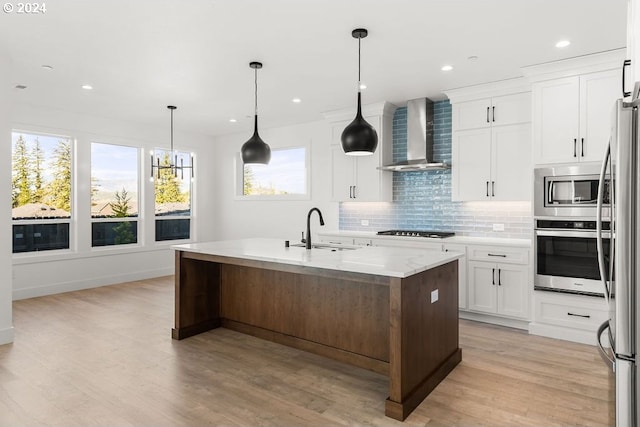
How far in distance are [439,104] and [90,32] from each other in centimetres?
402

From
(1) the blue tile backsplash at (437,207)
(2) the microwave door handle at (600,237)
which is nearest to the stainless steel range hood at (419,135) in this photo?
(1) the blue tile backsplash at (437,207)

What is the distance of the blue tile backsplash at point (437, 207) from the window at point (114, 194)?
4.04m

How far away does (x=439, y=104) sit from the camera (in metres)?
5.29

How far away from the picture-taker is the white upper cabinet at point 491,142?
4469 millimetres

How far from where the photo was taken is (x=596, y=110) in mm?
3822

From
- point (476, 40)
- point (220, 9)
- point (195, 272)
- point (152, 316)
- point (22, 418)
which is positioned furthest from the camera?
point (152, 316)

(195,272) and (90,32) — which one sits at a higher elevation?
(90,32)

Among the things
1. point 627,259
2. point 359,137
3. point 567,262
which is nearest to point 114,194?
point 359,137

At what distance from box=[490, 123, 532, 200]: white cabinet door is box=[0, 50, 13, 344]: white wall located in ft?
16.7

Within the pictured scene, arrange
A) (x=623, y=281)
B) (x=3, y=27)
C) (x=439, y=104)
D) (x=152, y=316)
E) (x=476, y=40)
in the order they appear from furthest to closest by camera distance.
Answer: (x=439, y=104) → (x=152, y=316) → (x=476, y=40) → (x=3, y=27) → (x=623, y=281)

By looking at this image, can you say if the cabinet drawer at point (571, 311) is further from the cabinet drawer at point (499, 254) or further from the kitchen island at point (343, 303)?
the kitchen island at point (343, 303)

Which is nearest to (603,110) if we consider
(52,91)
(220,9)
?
(220,9)

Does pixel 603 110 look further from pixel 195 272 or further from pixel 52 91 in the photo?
pixel 52 91

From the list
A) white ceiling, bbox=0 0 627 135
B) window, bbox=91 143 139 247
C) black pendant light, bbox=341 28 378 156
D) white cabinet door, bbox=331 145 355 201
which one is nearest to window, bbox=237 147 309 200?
white cabinet door, bbox=331 145 355 201
